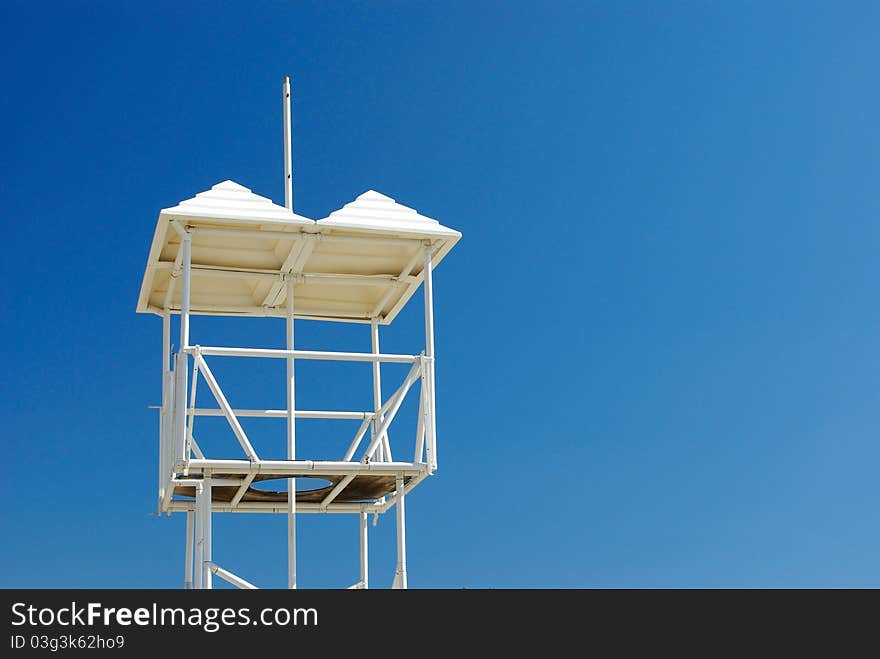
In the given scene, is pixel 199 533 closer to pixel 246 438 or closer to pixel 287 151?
pixel 246 438

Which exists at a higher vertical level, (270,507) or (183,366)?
(183,366)

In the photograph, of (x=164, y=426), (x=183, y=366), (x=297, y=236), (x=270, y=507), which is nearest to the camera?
(x=183, y=366)

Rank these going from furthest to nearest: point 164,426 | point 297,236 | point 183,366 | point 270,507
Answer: point 270,507, point 164,426, point 297,236, point 183,366

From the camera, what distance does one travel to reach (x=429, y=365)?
72.4ft

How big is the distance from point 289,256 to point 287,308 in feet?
3.95

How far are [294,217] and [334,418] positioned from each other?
13.9ft

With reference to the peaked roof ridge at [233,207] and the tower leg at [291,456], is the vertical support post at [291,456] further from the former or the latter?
the peaked roof ridge at [233,207]

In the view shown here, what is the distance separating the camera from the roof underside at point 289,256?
71.5ft

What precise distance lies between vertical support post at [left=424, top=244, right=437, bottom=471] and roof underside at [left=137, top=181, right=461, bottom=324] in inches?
15.6

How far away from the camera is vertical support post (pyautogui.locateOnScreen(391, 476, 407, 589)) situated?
→ 2173 centimetres

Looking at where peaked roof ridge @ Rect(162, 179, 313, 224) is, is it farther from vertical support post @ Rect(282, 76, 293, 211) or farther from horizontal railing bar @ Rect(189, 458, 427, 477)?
horizontal railing bar @ Rect(189, 458, 427, 477)

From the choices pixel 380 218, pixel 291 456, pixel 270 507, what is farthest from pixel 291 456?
pixel 380 218

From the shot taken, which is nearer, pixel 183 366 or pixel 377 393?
pixel 183 366
